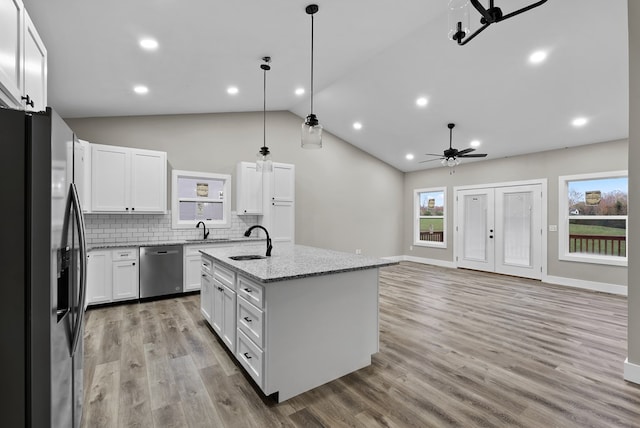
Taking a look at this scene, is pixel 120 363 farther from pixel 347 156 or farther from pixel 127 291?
pixel 347 156

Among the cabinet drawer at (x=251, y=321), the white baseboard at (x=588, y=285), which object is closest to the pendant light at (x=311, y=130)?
the cabinet drawer at (x=251, y=321)

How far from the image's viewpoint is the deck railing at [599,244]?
17.5ft

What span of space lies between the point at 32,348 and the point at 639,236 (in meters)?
3.73

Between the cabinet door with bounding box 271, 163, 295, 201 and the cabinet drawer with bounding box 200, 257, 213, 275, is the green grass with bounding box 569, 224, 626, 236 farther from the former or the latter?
the cabinet drawer with bounding box 200, 257, 213, 275

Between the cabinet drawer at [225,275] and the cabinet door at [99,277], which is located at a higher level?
the cabinet drawer at [225,275]

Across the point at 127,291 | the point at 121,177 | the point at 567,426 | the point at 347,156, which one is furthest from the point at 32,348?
the point at 347,156

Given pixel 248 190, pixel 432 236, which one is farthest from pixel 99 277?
pixel 432 236

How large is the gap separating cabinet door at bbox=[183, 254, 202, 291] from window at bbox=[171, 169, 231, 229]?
2.50ft

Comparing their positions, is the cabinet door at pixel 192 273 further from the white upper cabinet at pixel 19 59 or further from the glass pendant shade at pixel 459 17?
the glass pendant shade at pixel 459 17

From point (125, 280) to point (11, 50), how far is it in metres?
3.42

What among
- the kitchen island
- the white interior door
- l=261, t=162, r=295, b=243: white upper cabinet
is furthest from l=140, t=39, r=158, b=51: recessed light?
the white interior door

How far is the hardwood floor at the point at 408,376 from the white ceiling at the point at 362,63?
9.27ft

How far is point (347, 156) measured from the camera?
7688 millimetres

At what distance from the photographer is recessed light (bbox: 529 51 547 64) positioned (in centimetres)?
375
